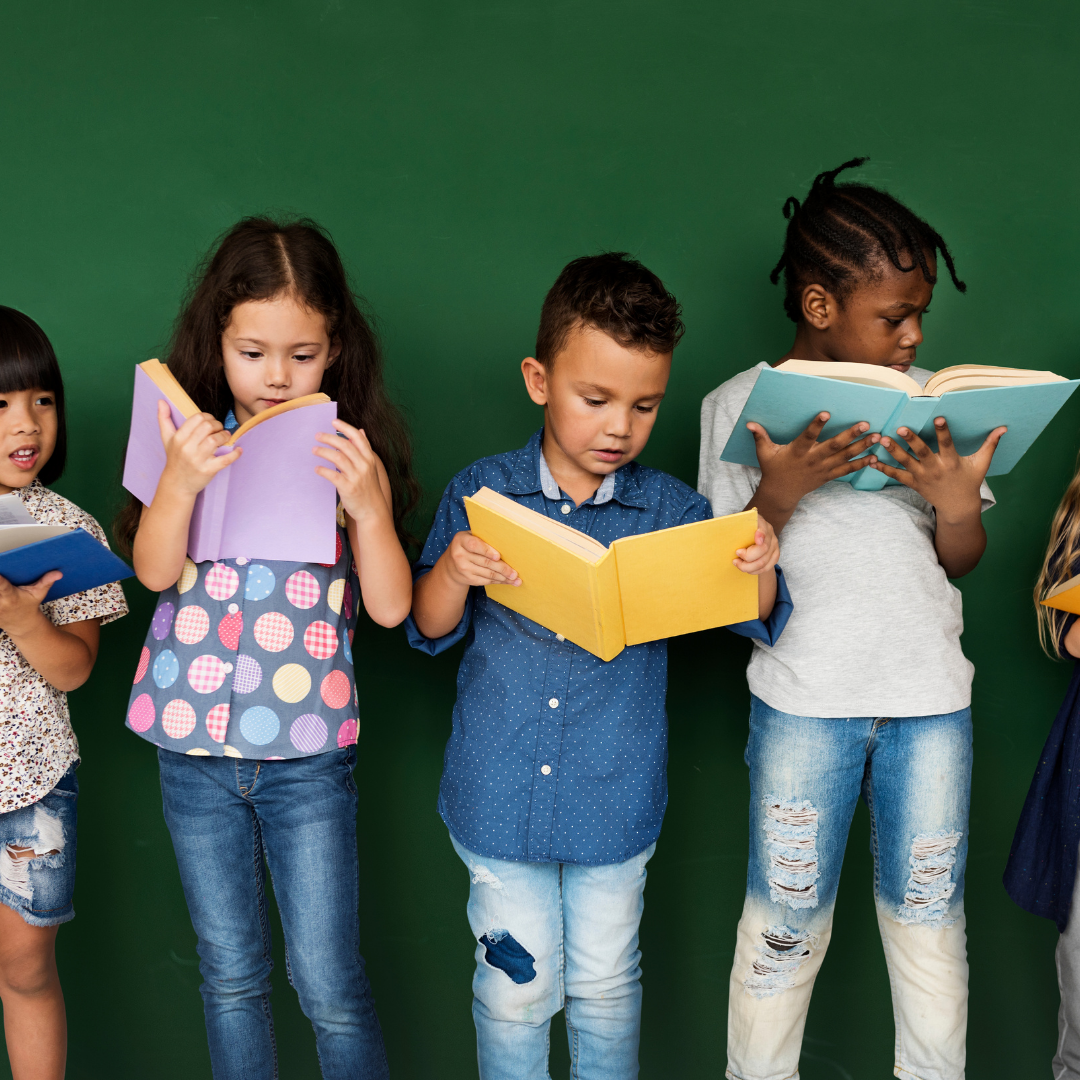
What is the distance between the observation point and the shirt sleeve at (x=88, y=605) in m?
1.33

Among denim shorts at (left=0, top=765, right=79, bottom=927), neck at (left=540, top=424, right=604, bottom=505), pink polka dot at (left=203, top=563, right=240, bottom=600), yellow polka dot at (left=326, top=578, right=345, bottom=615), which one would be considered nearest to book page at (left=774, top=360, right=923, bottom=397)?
neck at (left=540, top=424, right=604, bottom=505)

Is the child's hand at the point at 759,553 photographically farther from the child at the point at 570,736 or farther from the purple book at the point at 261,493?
the purple book at the point at 261,493

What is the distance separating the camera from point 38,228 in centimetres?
159

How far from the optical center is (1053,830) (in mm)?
1447

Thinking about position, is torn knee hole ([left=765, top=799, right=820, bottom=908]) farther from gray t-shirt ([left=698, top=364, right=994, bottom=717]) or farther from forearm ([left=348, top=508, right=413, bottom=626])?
forearm ([left=348, top=508, right=413, bottom=626])

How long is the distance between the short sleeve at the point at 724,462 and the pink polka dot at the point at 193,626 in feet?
2.38

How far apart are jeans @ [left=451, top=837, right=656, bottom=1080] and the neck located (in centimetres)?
50

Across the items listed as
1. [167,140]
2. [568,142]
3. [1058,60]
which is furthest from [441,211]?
[1058,60]

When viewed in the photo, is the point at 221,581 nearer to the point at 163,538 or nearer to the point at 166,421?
the point at 163,538

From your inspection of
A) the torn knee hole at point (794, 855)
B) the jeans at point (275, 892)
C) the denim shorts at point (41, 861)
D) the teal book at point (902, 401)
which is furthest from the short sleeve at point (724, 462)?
the denim shorts at point (41, 861)

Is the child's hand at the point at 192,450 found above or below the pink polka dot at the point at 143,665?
above

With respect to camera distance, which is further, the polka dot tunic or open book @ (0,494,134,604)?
the polka dot tunic

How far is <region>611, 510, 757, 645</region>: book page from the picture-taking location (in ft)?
3.64

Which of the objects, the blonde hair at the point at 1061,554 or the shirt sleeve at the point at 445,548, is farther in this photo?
the blonde hair at the point at 1061,554
